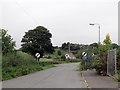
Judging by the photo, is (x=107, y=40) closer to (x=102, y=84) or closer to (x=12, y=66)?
(x=12, y=66)

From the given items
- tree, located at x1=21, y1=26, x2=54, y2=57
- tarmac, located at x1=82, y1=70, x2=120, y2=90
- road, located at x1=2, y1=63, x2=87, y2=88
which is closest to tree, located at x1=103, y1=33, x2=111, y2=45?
road, located at x1=2, y1=63, x2=87, y2=88

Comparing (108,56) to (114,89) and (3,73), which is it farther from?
(114,89)

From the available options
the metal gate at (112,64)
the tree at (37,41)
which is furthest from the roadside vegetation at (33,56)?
the metal gate at (112,64)

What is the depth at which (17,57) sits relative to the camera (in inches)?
1624

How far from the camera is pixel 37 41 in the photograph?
89438mm

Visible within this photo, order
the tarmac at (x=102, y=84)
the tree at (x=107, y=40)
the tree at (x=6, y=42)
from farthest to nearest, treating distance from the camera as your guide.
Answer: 1. the tree at (x=6, y=42)
2. the tree at (x=107, y=40)
3. the tarmac at (x=102, y=84)

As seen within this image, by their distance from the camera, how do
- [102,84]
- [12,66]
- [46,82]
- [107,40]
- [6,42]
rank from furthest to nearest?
[6,42], [107,40], [12,66], [46,82], [102,84]

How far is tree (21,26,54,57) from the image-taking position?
280 ft

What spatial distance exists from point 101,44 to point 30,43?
47212 mm

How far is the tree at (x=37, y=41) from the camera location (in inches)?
3359

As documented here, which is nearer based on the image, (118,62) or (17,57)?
(118,62)

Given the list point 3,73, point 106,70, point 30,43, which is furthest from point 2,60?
point 30,43

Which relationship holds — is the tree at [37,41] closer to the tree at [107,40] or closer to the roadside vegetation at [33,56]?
the roadside vegetation at [33,56]

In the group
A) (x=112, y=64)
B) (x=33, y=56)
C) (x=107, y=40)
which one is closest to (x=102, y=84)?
(x=112, y=64)
